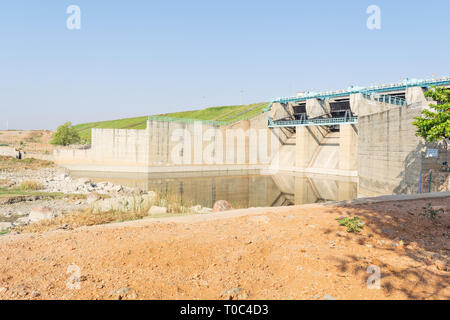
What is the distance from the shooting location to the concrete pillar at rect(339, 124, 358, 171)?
156ft

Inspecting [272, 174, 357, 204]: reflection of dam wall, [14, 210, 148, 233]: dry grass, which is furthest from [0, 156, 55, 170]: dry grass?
[14, 210, 148, 233]: dry grass

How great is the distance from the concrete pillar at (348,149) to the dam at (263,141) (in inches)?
5.7

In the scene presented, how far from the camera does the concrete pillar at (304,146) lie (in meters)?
54.5

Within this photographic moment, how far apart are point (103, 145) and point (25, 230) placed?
144 feet

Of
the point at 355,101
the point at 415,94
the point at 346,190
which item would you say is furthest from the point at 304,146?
the point at 415,94

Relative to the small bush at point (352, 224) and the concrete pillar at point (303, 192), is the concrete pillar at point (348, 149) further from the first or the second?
the small bush at point (352, 224)

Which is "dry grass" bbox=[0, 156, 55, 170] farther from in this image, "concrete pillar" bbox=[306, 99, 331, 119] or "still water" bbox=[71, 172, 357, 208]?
"concrete pillar" bbox=[306, 99, 331, 119]

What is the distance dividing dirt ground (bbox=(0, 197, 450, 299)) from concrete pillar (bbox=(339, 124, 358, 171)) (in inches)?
1614

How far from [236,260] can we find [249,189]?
1312 inches

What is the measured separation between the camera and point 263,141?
60781 mm

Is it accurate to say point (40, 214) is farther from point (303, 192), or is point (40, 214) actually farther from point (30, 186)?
point (303, 192)

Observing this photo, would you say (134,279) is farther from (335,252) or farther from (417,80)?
(417,80)
